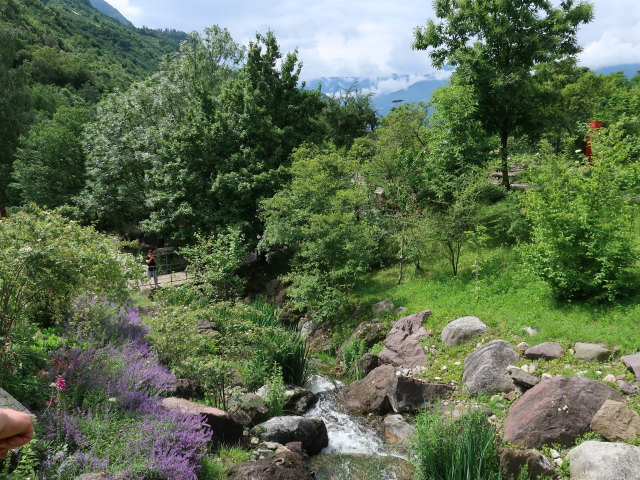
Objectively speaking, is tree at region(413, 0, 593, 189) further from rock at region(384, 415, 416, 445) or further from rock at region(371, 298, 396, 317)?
rock at region(384, 415, 416, 445)

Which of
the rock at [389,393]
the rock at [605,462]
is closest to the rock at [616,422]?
the rock at [605,462]

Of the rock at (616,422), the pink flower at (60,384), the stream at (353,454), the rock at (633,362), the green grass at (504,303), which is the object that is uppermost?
the pink flower at (60,384)

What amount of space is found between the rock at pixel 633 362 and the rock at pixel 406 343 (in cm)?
407

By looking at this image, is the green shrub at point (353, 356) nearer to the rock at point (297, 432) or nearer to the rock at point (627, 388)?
the rock at point (297, 432)

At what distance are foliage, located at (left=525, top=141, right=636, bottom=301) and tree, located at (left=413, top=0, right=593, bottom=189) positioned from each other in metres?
5.38

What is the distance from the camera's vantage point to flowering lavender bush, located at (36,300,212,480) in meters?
4.77

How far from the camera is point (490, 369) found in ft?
27.3

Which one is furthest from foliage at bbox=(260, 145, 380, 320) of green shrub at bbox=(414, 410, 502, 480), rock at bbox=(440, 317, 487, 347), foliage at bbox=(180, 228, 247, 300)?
green shrub at bbox=(414, 410, 502, 480)

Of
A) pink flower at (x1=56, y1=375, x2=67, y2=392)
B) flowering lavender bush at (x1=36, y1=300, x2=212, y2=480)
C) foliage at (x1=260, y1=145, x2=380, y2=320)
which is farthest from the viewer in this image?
foliage at (x1=260, y1=145, x2=380, y2=320)

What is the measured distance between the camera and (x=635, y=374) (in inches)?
Result: 274

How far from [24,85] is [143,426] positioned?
1345 inches

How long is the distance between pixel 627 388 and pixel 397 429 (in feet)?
13.0

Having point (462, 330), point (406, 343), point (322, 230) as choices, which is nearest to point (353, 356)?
point (406, 343)

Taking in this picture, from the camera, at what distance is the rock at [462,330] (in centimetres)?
997
